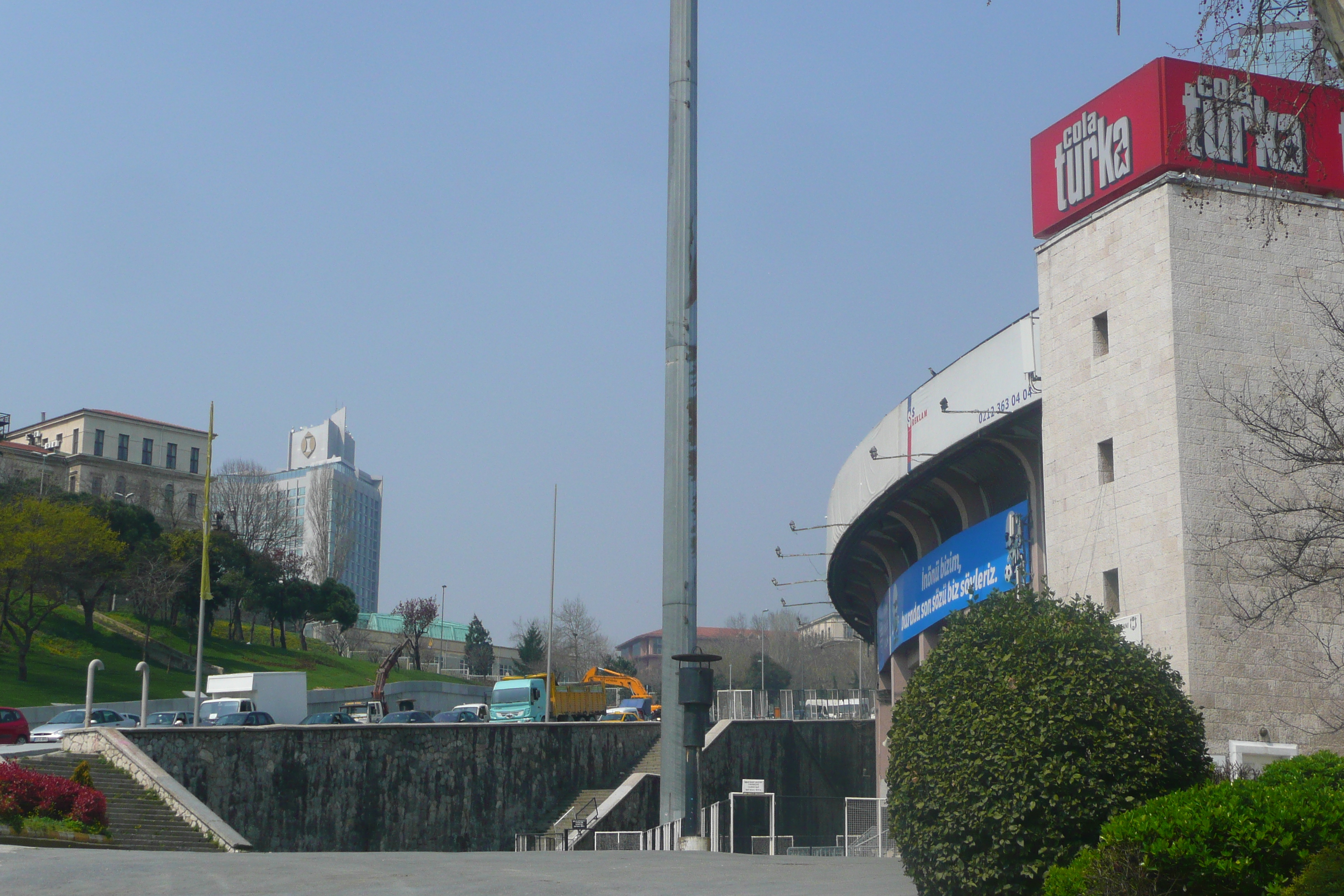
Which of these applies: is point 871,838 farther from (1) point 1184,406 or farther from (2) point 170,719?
(2) point 170,719

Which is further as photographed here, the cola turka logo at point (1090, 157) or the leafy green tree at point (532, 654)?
the leafy green tree at point (532, 654)

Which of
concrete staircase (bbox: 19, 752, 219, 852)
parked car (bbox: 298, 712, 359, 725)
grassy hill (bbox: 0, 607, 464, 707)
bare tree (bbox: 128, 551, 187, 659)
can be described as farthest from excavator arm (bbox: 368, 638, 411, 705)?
concrete staircase (bbox: 19, 752, 219, 852)

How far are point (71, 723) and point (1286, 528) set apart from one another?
39762 mm

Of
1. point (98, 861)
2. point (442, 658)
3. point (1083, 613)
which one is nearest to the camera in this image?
point (1083, 613)

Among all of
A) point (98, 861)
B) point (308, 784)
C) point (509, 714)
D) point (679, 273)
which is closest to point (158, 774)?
point (308, 784)

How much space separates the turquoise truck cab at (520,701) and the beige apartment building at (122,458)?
5044cm

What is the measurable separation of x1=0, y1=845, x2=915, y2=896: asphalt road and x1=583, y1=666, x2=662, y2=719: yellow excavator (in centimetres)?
3949

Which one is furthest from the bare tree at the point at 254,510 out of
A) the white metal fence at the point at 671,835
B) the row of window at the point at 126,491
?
the white metal fence at the point at 671,835

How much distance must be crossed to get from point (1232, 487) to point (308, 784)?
95.1ft

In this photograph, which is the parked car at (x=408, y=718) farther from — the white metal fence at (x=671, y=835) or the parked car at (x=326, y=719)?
the white metal fence at (x=671, y=835)

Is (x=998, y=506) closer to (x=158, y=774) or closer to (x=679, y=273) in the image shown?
(x=679, y=273)

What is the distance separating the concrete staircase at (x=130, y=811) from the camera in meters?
28.6

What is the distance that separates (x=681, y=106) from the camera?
20.5 m

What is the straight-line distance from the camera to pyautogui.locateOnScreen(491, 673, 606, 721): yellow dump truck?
55.8m
